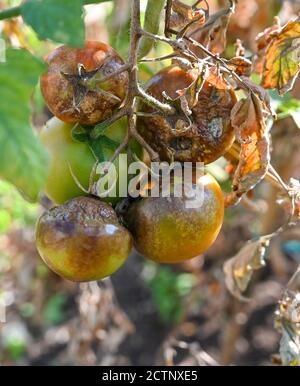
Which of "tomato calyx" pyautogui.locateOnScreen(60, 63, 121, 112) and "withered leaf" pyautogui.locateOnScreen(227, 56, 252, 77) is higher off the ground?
"tomato calyx" pyautogui.locateOnScreen(60, 63, 121, 112)

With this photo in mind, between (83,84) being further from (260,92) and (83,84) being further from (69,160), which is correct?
(260,92)

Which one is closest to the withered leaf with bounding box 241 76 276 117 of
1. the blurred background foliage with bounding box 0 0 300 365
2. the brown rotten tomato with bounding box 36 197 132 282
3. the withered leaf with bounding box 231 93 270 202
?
the withered leaf with bounding box 231 93 270 202

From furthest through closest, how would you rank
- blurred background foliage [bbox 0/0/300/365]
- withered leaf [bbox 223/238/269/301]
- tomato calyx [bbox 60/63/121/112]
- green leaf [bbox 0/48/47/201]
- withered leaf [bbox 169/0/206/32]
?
blurred background foliage [bbox 0/0/300/365] → withered leaf [bbox 223/238/269/301] → withered leaf [bbox 169/0/206/32] → tomato calyx [bbox 60/63/121/112] → green leaf [bbox 0/48/47/201]

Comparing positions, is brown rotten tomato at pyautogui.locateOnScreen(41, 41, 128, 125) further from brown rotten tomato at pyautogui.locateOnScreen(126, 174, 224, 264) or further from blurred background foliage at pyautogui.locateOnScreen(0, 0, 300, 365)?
blurred background foliage at pyautogui.locateOnScreen(0, 0, 300, 365)

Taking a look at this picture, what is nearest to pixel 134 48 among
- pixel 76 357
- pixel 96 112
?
pixel 96 112

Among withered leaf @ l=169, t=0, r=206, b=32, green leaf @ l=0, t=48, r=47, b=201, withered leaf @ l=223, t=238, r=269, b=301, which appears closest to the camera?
green leaf @ l=0, t=48, r=47, b=201
